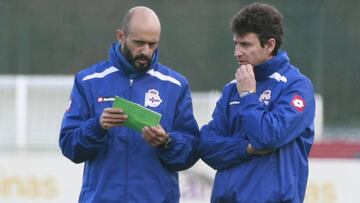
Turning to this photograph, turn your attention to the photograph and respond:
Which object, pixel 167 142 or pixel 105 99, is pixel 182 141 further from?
pixel 105 99

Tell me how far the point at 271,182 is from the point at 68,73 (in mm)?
5154

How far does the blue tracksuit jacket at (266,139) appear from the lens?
14.1 feet

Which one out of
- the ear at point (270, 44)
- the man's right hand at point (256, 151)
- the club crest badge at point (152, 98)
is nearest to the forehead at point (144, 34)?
the club crest badge at point (152, 98)

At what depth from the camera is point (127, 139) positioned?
4.57m

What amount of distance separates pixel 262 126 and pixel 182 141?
1.55 ft

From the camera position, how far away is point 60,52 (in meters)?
9.17

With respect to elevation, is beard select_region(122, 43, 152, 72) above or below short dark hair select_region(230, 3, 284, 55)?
below

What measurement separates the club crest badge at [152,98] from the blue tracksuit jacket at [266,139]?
0.28m

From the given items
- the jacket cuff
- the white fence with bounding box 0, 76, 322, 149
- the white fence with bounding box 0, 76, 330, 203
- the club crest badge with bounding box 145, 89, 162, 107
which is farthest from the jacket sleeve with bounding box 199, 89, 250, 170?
the white fence with bounding box 0, 76, 322, 149

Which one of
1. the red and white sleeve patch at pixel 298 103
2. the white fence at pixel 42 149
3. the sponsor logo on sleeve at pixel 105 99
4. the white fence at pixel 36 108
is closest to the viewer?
the red and white sleeve patch at pixel 298 103

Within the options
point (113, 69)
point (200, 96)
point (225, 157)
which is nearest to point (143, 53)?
point (113, 69)

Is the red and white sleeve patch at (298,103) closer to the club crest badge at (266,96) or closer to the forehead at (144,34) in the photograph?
the club crest badge at (266,96)

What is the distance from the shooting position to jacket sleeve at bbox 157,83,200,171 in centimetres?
455

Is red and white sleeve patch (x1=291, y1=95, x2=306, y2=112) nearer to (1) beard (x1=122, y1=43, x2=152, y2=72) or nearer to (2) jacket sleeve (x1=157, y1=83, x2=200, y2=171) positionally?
(2) jacket sleeve (x1=157, y1=83, x2=200, y2=171)
